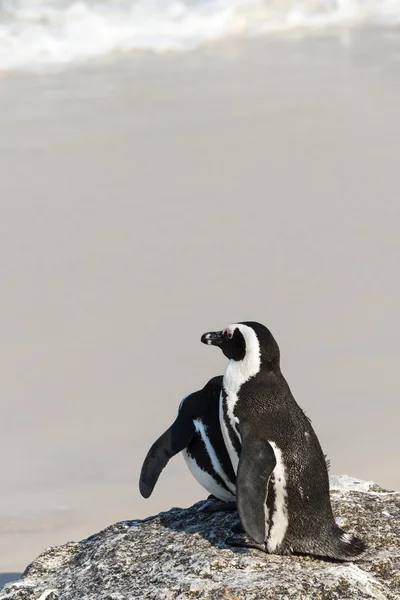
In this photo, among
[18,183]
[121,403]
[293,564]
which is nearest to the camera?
[293,564]

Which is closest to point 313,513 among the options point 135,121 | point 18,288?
point 18,288

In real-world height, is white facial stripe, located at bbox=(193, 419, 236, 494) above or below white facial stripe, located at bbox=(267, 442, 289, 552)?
above

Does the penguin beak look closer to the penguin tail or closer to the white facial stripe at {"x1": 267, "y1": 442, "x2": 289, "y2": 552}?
the white facial stripe at {"x1": 267, "y1": 442, "x2": 289, "y2": 552}

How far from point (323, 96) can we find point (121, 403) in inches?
300

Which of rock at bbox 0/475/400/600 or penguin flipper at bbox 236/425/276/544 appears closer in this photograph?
rock at bbox 0/475/400/600

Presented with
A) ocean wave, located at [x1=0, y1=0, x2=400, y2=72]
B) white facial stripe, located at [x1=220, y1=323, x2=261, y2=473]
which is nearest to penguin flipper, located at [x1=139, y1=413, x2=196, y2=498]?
white facial stripe, located at [x1=220, y1=323, x2=261, y2=473]

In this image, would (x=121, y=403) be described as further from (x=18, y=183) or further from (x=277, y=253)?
(x=18, y=183)

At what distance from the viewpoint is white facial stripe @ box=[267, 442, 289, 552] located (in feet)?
14.2

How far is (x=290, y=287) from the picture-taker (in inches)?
378

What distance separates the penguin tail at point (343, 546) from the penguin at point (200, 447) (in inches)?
21.2

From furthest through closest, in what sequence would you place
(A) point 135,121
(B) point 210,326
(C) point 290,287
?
(A) point 135,121, (C) point 290,287, (B) point 210,326

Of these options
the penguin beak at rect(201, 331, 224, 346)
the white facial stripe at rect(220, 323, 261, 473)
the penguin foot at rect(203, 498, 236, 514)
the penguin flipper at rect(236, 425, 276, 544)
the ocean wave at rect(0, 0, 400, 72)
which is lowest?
the penguin flipper at rect(236, 425, 276, 544)

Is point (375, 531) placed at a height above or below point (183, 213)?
below

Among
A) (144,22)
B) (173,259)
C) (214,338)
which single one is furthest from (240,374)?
(144,22)
